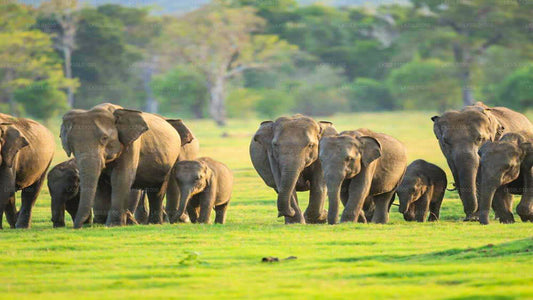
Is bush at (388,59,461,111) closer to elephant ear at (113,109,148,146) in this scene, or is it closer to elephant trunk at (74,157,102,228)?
elephant ear at (113,109,148,146)

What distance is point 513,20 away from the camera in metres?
73.5

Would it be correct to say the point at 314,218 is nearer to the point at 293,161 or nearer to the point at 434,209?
the point at 293,161

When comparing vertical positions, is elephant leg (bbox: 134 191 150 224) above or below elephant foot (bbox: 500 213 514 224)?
below

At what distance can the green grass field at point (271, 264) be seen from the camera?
420 inches

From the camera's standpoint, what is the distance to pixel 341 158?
54.6ft

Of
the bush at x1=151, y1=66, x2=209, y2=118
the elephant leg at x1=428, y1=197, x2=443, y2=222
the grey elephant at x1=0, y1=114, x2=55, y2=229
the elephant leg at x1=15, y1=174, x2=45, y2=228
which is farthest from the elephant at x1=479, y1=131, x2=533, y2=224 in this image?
the bush at x1=151, y1=66, x2=209, y2=118

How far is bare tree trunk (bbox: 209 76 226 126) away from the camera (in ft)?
236

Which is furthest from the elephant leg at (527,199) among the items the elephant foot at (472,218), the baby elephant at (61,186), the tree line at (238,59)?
the tree line at (238,59)

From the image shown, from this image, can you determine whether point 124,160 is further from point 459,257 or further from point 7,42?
point 7,42

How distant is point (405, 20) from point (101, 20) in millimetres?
20440

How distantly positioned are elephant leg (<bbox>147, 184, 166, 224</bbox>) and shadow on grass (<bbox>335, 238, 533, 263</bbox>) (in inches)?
253

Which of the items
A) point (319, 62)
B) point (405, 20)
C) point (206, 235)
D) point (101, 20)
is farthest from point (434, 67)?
point (206, 235)

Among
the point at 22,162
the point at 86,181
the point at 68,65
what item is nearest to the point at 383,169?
the point at 86,181

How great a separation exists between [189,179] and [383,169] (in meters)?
2.99
